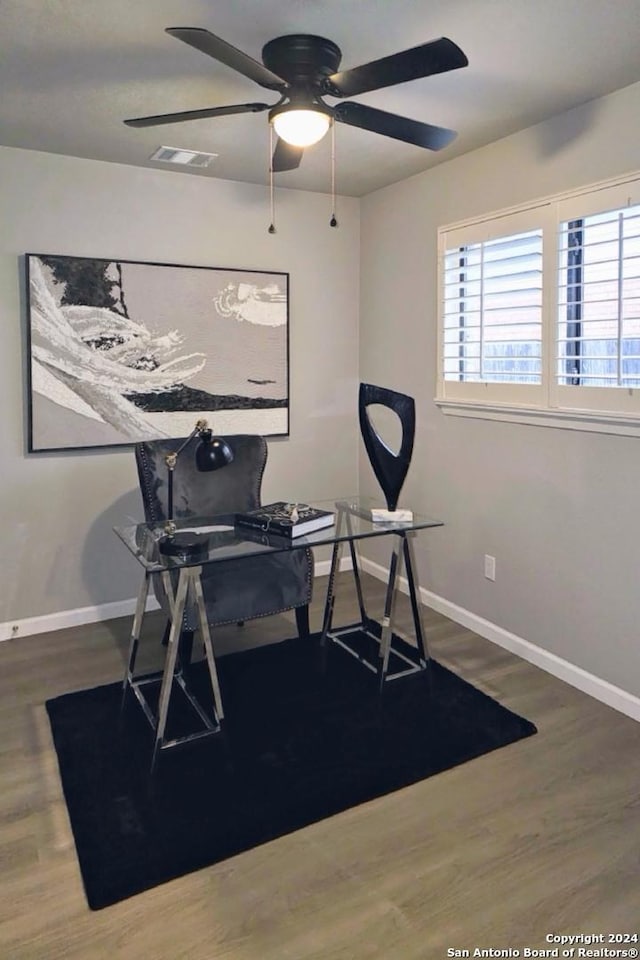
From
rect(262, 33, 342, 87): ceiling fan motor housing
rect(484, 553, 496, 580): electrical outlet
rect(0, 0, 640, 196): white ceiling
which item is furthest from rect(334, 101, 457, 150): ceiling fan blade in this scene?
rect(484, 553, 496, 580): electrical outlet

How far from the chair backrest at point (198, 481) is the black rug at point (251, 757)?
0.75m

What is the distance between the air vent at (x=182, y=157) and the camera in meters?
3.30

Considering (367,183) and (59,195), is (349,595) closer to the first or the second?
(367,183)

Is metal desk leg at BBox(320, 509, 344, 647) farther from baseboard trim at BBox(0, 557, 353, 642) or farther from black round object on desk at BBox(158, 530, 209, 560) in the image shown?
baseboard trim at BBox(0, 557, 353, 642)

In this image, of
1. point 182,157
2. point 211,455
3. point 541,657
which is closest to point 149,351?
point 182,157

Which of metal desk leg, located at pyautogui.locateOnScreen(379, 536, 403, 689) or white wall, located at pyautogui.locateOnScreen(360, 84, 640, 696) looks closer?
white wall, located at pyautogui.locateOnScreen(360, 84, 640, 696)

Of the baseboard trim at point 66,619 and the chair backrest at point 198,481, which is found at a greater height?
the chair backrest at point 198,481

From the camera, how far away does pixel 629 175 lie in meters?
2.61

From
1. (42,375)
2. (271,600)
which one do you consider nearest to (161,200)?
(42,375)

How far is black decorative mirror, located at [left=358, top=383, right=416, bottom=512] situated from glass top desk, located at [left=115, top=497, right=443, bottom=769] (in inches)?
6.5

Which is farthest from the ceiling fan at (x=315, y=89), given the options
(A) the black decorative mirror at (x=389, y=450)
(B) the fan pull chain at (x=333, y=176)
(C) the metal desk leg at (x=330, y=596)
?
(C) the metal desk leg at (x=330, y=596)

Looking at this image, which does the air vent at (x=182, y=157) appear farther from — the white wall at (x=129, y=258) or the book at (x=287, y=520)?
the book at (x=287, y=520)

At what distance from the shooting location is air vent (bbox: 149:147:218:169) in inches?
130

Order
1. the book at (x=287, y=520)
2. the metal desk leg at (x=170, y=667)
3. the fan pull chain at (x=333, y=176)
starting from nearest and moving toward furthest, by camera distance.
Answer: the metal desk leg at (x=170, y=667), the fan pull chain at (x=333, y=176), the book at (x=287, y=520)
